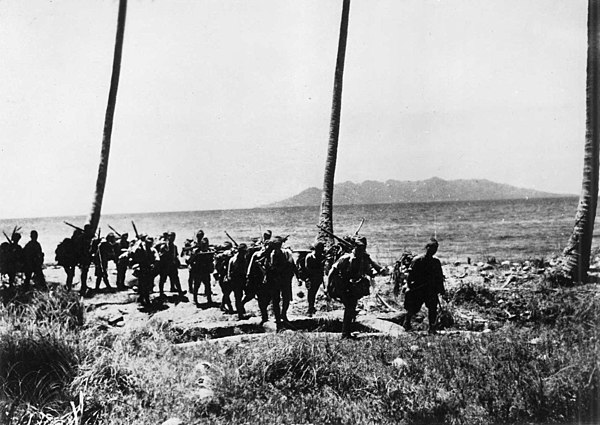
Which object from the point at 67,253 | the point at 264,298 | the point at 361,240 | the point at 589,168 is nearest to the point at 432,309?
the point at 361,240

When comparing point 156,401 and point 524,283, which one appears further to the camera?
point 524,283

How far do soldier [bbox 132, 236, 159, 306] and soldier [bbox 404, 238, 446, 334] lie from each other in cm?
714

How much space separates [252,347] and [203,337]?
2380 mm

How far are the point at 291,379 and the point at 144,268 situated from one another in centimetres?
772

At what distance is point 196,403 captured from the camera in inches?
234

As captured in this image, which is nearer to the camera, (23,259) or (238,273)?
(238,273)

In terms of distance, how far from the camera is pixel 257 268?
11.1 m

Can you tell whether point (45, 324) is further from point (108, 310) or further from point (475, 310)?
point (475, 310)

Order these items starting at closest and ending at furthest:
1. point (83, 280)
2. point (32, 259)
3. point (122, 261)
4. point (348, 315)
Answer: point (348, 315), point (32, 259), point (122, 261), point (83, 280)

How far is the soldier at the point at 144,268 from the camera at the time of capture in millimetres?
12781

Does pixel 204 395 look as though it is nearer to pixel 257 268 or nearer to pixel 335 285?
pixel 335 285

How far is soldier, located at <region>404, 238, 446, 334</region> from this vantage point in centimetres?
985

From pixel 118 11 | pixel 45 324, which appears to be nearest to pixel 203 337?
pixel 45 324

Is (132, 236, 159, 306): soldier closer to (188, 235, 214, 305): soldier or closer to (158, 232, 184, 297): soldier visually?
(158, 232, 184, 297): soldier
